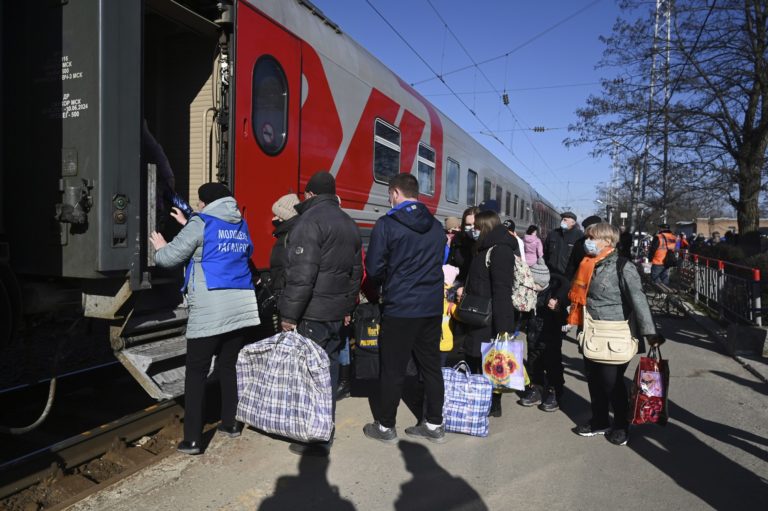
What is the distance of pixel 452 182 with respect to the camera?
1010cm

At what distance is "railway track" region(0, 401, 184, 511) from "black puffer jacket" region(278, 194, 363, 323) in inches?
52.6

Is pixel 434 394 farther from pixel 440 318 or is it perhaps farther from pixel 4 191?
pixel 4 191

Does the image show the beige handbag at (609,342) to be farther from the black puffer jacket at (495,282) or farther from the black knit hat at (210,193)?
the black knit hat at (210,193)

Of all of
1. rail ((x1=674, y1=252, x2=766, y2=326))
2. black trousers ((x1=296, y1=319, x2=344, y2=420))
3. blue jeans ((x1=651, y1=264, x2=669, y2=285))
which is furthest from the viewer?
blue jeans ((x1=651, y1=264, x2=669, y2=285))

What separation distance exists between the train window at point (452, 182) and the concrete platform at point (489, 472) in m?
5.21

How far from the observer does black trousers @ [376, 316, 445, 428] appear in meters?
4.27

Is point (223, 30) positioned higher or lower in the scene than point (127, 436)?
higher

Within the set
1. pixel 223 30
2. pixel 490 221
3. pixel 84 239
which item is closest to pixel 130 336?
pixel 84 239

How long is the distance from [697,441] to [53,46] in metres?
5.18

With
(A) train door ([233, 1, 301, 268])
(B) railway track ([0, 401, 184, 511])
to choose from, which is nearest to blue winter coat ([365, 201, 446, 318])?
(A) train door ([233, 1, 301, 268])

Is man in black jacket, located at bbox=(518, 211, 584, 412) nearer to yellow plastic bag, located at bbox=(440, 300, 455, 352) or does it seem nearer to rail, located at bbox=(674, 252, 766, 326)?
yellow plastic bag, located at bbox=(440, 300, 455, 352)

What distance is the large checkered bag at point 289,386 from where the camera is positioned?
12.7 feet

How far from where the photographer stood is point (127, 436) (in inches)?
161

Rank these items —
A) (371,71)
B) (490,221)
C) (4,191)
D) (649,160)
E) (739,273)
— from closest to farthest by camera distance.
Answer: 1. (4,191)
2. (490,221)
3. (371,71)
4. (739,273)
5. (649,160)
